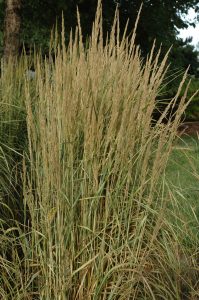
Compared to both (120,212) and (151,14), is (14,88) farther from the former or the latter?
(151,14)

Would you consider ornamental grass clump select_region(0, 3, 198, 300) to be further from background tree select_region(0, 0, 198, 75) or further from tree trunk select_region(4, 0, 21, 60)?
background tree select_region(0, 0, 198, 75)

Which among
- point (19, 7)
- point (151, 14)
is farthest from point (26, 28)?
point (19, 7)

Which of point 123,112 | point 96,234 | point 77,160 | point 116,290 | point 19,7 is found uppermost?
point 19,7

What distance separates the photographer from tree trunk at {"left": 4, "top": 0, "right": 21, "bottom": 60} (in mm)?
8133

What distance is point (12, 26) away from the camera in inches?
323

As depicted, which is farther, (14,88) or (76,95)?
(14,88)

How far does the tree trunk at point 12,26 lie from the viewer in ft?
26.7

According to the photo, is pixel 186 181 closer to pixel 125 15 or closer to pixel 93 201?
pixel 93 201

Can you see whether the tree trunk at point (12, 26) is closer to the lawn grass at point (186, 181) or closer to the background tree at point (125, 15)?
the background tree at point (125, 15)

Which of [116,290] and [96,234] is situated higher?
[96,234]

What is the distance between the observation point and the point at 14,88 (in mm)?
4277

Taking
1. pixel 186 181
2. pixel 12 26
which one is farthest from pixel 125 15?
pixel 186 181

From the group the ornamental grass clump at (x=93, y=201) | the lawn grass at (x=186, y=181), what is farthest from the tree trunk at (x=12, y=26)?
the ornamental grass clump at (x=93, y=201)

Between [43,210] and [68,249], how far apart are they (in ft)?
0.74
